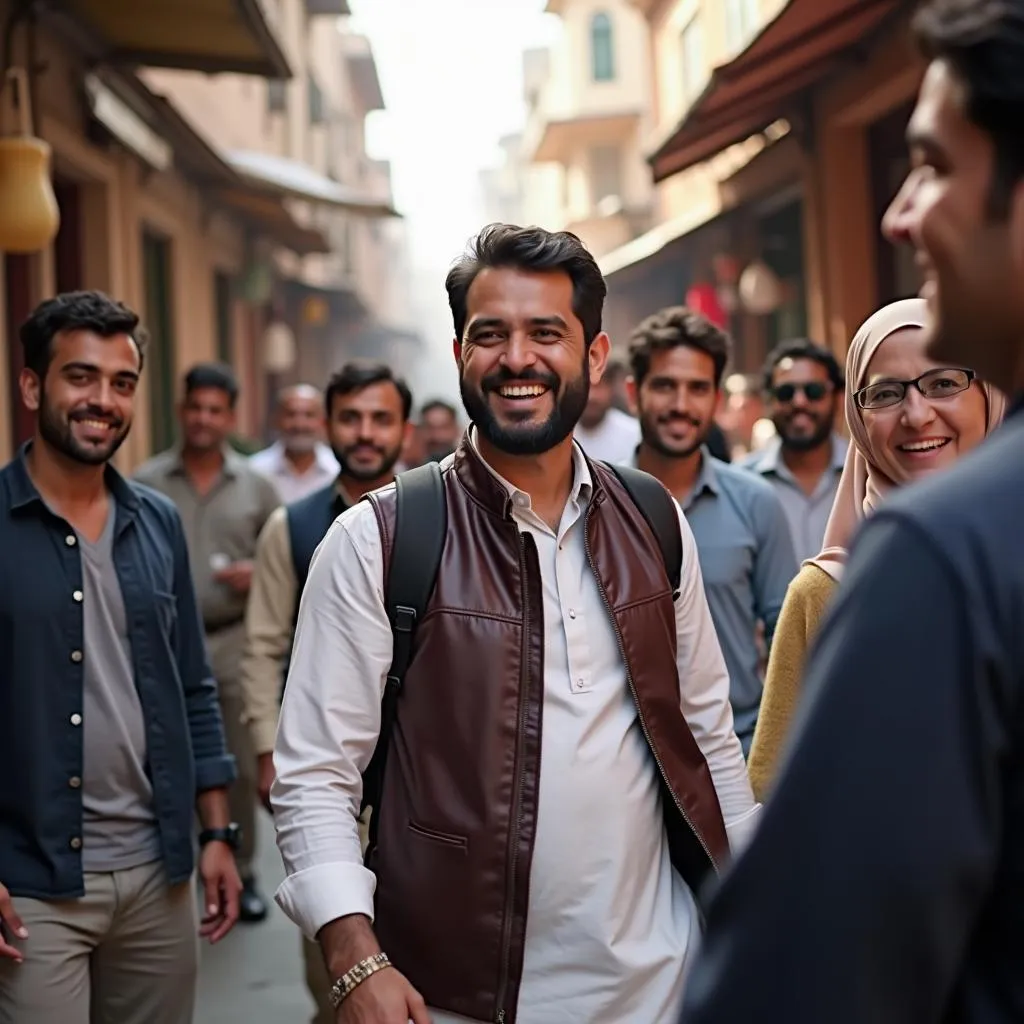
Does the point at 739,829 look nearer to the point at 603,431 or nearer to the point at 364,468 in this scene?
the point at 364,468

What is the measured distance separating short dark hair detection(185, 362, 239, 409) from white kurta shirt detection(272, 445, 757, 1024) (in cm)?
444

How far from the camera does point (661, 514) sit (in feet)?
9.93

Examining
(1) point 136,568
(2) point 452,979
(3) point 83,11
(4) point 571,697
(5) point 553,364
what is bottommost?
(2) point 452,979

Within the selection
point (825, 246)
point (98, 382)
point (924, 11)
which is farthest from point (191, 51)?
point (924, 11)

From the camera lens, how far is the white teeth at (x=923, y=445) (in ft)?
10.1

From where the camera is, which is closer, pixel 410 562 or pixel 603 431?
pixel 410 562

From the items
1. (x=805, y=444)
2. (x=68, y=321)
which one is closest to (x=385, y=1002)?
(x=68, y=321)

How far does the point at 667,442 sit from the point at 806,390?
5.08 ft

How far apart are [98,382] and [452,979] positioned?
1898 millimetres

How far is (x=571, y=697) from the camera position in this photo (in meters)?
2.71

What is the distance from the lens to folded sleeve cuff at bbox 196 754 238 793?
396 centimetres

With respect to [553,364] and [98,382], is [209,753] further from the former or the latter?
[553,364]

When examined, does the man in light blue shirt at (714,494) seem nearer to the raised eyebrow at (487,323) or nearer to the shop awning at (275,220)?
the raised eyebrow at (487,323)

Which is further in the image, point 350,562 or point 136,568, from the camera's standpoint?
point 136,568
